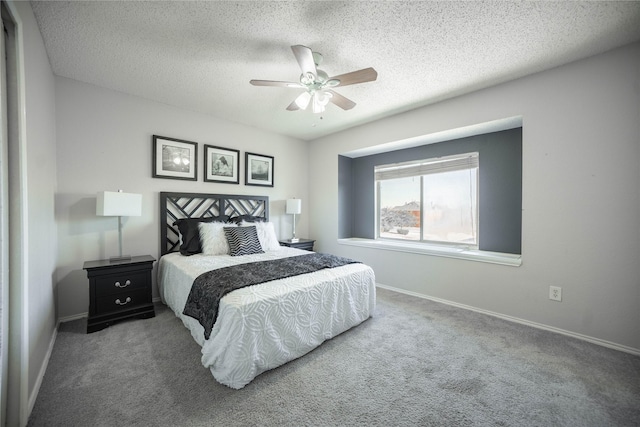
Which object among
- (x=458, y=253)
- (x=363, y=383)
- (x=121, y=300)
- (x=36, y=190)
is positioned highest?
(x=36, y=190)

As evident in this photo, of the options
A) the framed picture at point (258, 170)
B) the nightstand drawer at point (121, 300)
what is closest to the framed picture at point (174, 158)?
the framed picture at point (258, 170)

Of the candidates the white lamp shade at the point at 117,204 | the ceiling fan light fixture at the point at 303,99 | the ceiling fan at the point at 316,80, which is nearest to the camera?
the ceiling fan at the point at 316,80

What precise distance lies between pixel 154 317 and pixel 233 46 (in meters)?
2.79

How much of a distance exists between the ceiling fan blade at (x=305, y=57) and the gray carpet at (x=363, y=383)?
2.28 metres

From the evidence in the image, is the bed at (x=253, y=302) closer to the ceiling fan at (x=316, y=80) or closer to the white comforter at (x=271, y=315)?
the white comforter at (x=271, y=315)

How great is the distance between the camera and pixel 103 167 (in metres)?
2.88

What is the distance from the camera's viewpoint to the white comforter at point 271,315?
1.67 m

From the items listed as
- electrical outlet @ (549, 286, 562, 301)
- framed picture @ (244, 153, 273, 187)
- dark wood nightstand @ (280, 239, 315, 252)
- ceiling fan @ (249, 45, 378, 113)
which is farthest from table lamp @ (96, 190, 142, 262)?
electrical outlet @ (549, 286, 562, 301)

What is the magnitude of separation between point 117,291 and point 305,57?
2807mm

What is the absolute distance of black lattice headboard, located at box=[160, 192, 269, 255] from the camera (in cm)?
326

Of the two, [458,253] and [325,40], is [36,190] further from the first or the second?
[458,253]

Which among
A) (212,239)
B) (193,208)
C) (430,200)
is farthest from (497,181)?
(193,208)

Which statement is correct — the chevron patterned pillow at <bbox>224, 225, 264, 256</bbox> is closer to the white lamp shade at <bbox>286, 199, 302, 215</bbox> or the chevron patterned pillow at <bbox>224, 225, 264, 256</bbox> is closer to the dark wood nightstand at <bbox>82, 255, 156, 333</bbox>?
Answer: the dark wood nightstand at <bbox>82, 255, 156, 333</bbox>

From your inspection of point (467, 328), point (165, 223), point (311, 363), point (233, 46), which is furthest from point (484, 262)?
point (165, 223)
